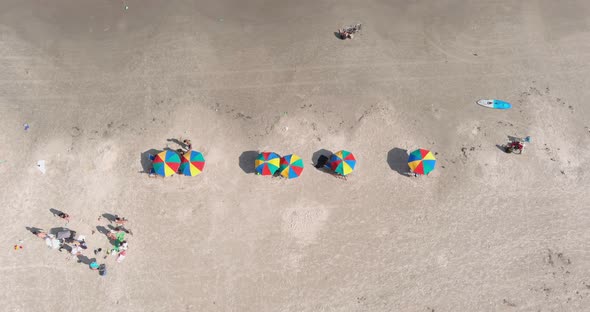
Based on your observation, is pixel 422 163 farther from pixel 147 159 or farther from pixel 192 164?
pixel 147 159

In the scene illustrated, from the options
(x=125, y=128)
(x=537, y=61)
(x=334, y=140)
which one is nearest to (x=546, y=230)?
(x=537, y=61)

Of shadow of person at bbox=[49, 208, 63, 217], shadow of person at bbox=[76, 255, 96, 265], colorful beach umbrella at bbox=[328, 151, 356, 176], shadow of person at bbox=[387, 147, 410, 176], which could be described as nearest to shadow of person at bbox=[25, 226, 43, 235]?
shadow of person at bbox=[49, 208, 63, 217]

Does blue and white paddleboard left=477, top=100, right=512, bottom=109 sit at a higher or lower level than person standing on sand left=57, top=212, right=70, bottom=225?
higher

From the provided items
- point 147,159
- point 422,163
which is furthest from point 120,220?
point 422,163

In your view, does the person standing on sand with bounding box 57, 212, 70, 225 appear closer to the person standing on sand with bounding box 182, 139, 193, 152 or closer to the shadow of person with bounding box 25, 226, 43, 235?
the shadow of person with bounding box 25, 226, 43, 235

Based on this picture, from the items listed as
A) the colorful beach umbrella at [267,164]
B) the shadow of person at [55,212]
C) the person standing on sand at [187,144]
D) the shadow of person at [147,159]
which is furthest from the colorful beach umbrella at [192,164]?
the shadow of person at [55,212]

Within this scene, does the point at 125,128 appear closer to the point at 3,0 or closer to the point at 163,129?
the point at 163,129


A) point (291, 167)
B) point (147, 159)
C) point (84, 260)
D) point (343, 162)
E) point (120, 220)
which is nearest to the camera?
point (84, 260)
